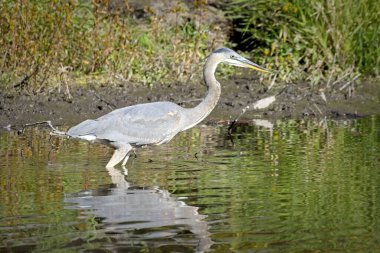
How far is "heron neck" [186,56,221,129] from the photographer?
30.8 ft

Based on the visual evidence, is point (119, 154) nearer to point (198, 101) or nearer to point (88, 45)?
point (198, 101)

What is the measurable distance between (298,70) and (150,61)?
209 cm

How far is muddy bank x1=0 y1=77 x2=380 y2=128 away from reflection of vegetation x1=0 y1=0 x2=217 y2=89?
31 centimetres

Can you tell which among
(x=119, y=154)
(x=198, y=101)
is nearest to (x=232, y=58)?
(x=119, y=154)

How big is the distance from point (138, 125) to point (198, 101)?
3.81m

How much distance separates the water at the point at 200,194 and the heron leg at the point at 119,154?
154mm

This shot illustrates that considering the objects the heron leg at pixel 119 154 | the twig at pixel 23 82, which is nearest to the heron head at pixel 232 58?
Answer: the heron leg at pixel 119 154

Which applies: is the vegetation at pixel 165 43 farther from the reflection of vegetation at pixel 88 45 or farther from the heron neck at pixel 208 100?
the heron neck at pixel 208 100

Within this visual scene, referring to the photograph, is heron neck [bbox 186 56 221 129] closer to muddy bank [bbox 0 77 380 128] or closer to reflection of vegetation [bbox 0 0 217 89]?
muddy bank [bbox 0 77 380 128]

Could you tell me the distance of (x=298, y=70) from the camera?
46.4 ft

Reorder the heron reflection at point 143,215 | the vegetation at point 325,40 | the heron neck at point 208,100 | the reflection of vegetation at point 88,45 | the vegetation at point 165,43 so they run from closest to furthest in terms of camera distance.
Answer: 1. the heron reflection at point 143,215
2. the heron neck at point 208,100
3. the reflection of vegetation at point 88,45
4. the vegetation at point 165,43
5. the vegetation at point 325,40

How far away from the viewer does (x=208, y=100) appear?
9.57 metres

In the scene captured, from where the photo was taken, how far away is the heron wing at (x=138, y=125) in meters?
9.03

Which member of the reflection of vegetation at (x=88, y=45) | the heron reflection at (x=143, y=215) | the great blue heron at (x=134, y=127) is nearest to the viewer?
the heron reflection at (x=143, y=215)
